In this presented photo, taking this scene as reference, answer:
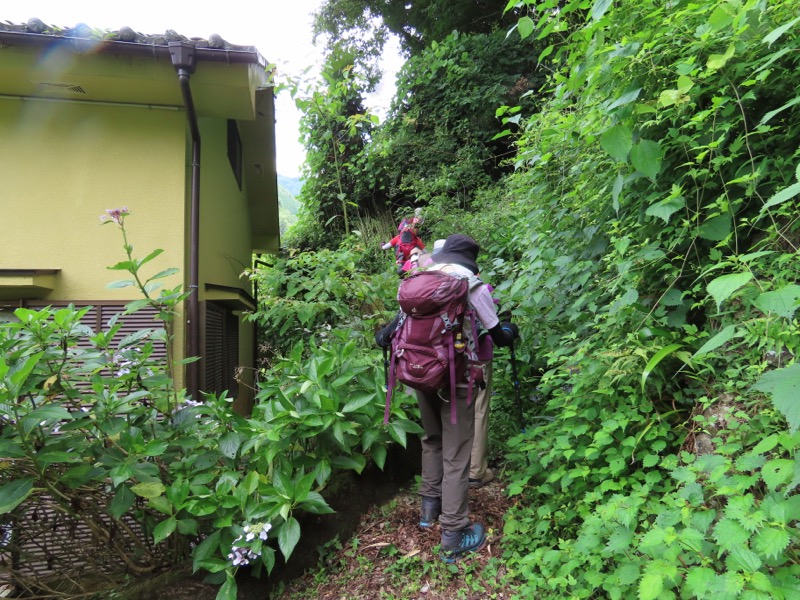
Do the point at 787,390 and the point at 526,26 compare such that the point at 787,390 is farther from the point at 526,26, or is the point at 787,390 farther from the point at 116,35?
the point at 116,35

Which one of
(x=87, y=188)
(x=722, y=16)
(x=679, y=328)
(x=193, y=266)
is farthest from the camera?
(x=193, y=266)

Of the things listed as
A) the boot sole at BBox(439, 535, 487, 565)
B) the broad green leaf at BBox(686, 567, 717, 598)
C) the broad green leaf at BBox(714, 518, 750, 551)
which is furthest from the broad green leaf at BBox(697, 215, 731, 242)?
the boot sole at BBox(439, 535, 487, 565)

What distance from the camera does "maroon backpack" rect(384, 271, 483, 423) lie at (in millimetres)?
2383

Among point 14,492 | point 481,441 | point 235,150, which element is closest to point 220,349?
point 235,150

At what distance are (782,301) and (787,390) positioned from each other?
27 centimetres

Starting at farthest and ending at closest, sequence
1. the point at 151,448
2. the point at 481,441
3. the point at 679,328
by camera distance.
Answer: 1. the point at 481,441
2. the point at 679,328
3. the point at 151,448

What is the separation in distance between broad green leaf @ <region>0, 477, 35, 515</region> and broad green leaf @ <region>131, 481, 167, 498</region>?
41cm

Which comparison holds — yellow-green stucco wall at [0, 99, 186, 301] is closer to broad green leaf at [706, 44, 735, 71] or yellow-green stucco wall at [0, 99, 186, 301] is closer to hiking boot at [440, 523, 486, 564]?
hiking boot at [440, 523, 486, 564]

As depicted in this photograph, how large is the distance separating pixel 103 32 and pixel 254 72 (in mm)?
1355

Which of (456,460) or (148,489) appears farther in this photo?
(456,460)

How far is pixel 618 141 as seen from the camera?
6.10 ft

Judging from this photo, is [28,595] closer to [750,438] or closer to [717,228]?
[750,438]

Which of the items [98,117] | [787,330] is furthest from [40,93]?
[787,330]

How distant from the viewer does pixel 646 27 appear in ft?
7.25
